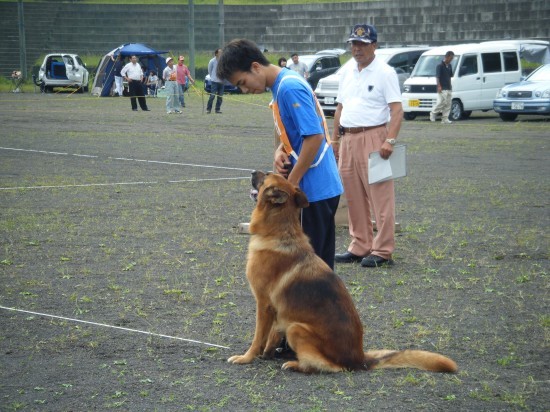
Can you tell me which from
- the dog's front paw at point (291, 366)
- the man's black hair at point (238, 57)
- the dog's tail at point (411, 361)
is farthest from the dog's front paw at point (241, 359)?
the man's black hair at point (238, 57)

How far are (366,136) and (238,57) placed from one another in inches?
120

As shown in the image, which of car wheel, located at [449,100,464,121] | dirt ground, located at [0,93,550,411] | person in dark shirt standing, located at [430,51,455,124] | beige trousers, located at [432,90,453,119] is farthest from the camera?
car wheel, located at [449,100,464,121]

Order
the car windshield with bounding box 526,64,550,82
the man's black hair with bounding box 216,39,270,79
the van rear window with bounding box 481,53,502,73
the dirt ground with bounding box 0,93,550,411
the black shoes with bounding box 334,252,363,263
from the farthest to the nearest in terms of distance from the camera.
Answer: the van rear window with bounding box 481,53,502,73, the car windshield with bounding box 526,64,550,82, the black shoes with bounding box 334,252,363,263, the man's black hair with bounding box 216,39,270,79, the dirt ground with bounding box 0,93,550,411

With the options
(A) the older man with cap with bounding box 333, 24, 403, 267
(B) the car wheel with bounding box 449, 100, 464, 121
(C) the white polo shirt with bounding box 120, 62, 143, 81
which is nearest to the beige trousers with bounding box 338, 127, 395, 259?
(A) the older man with cap with bounding box 333, 24, 403, 267

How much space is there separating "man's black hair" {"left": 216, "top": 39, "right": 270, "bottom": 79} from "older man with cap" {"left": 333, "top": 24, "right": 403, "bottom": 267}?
2621 millimetres

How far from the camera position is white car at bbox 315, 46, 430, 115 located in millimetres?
31484

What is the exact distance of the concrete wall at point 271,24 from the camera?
49.0 m

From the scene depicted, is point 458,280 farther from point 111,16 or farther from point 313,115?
point 111,16

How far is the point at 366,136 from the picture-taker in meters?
8.55

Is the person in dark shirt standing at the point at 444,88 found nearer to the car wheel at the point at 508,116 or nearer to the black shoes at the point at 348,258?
the car wheel at the point at 508,116

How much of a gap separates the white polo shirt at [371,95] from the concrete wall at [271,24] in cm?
4015

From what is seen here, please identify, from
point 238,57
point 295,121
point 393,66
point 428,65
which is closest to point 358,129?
point 295,121

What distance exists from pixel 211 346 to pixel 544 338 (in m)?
2.23

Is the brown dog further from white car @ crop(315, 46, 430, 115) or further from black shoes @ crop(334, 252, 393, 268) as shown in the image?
white car @ crop(315, 46, 430, 115)
